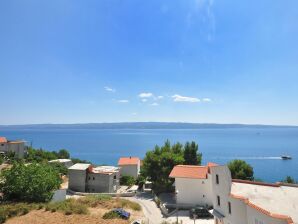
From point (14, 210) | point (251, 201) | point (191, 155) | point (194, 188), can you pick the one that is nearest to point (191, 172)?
point (194, 188)

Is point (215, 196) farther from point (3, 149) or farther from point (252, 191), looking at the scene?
point (3, 149)

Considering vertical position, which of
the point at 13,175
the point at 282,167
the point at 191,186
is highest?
the point at 13,175

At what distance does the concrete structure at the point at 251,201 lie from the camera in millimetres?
18125

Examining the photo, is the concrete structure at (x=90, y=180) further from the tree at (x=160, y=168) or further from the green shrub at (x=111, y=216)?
the green shrub at (x=111, y=216)

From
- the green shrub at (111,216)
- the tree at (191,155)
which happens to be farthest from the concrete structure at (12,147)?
the green shrub at (111,216)

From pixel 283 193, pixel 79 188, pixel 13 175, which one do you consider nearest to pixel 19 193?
pixel 13 175

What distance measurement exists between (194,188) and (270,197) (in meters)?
19.6

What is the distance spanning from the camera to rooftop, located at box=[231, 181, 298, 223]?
1829 centimetres

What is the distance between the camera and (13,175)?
3198 cm

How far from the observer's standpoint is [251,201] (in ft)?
70.0

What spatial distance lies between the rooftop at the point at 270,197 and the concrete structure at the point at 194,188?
1397 cm

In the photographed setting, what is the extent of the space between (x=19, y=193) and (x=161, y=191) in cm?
2594

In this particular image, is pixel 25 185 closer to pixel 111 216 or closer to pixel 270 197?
pixel 111 216

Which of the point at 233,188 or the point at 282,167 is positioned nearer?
the point at 233,188
